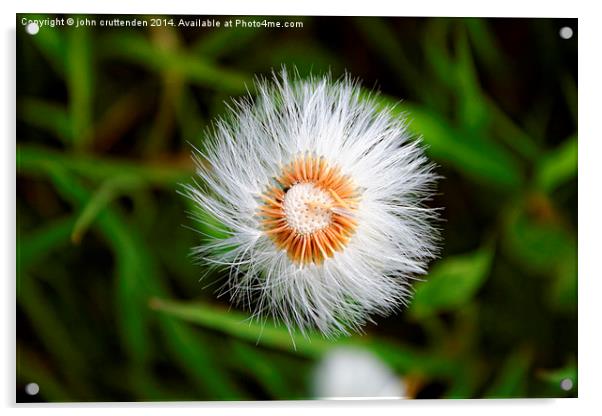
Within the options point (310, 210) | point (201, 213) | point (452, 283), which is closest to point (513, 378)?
point (452, 283)

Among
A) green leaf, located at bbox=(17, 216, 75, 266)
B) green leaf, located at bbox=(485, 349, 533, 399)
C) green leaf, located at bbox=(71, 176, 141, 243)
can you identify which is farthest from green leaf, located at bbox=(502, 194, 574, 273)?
green leaf, located at bbox=(17, 216, 75, 266)

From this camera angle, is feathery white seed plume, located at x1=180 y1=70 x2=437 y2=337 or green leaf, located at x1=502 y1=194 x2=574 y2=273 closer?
feathery white seed plume, located at x1=180 y1=70 x2=437 y2=337

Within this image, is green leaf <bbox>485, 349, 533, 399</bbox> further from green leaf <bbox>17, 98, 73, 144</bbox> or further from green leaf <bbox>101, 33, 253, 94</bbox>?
green leaf <bbox>17, 98, 73, 144</bbox>

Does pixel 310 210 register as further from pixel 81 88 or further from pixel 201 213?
pixel 81 88

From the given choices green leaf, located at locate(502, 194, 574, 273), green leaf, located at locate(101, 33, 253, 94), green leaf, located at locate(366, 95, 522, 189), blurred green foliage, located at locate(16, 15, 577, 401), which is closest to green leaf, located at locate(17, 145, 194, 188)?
blurred green foliage, located at locate(16, 15, 577, 401)

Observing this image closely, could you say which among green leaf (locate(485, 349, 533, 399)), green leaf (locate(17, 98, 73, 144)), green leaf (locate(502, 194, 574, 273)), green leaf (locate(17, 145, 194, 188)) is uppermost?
green leaf (locate(17, 98, 73, 144))

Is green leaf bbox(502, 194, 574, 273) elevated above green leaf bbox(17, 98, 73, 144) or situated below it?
below

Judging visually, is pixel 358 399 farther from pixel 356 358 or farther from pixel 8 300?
pixel 8 300
